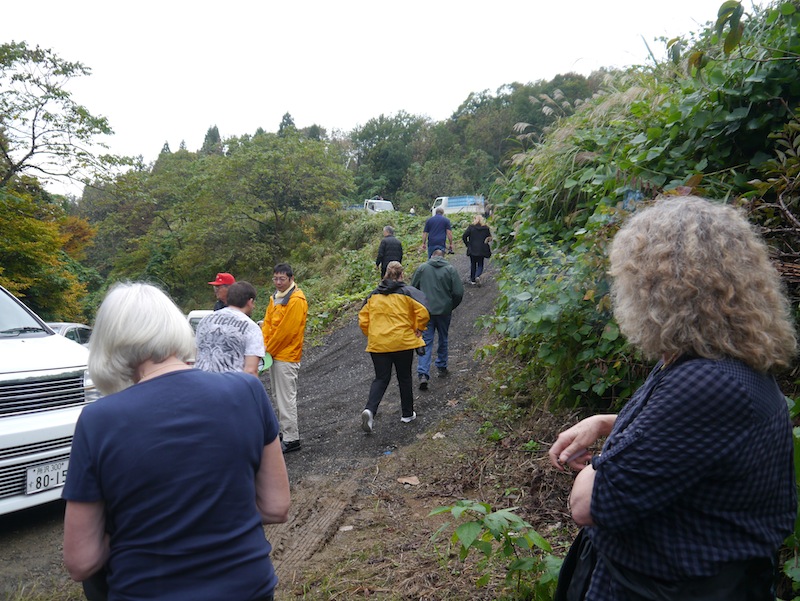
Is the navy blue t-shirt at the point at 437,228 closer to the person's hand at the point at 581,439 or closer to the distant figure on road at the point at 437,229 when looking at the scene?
the distant figure on road at the point at 437,229

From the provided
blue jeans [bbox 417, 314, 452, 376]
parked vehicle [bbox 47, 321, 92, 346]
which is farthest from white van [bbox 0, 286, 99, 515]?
parked vehicle [bbox 47, 321, 92, 346]

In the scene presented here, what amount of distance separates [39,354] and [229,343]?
5.03ft

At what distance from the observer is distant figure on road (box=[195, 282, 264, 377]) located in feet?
16.2

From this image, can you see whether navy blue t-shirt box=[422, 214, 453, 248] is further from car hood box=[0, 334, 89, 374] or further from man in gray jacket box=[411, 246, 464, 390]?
car hood box=[0, 334, 89, 374]

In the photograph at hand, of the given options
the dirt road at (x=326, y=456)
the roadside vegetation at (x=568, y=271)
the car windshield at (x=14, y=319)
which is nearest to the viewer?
the roadside vegetation at (x=568, y=271)

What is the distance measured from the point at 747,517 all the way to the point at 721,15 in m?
2.34

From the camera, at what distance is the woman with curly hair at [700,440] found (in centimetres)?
136

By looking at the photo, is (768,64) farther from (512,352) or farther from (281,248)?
(281,248)

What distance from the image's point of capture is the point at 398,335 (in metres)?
6.61

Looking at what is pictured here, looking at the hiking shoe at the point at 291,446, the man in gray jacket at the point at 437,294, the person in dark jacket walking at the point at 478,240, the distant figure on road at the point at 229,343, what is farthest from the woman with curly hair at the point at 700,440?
the person in dark jacket walking at the point at 478,240

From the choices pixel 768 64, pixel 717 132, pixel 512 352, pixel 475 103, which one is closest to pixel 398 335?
pixel 512 352

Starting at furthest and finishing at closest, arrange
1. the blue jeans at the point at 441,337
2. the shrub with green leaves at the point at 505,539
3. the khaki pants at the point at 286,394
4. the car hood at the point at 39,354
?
the blue jeans at the point at 441,337 < the khaki pants at the point at 286,394 < the car hood at the point at 39,354 < the shrub with green leaves at the point at 505,539

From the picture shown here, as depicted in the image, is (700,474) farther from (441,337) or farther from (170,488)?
(441,337)

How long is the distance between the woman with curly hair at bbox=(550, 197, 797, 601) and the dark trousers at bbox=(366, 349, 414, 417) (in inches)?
205
